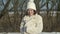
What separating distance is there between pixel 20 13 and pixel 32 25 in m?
4.16

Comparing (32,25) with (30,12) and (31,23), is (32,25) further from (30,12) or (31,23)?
(30,12)

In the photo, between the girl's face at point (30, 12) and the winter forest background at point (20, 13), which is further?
the winter forest background at point (20, 13)

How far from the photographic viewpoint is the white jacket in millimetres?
4994

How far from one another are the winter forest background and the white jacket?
3870 millimetres

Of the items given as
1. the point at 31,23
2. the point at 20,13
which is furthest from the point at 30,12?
the point at 20,13

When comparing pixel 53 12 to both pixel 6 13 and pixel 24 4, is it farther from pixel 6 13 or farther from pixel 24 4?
pixel 6 13

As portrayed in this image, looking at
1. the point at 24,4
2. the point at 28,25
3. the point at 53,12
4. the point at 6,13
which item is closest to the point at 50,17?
the point at 53,12

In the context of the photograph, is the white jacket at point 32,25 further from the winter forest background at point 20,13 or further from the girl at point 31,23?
the winter forest background at point 20,13

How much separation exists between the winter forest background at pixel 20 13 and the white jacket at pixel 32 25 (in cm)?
387

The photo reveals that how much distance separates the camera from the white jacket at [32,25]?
16.4 feet

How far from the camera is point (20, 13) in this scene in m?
9.19

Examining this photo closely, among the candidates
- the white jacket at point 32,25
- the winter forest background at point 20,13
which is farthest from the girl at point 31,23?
the winter forest background at point 20,13

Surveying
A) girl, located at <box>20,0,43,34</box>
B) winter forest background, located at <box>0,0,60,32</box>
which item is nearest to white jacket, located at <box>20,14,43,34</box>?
girl, located at <box>20,0,43,34</box>

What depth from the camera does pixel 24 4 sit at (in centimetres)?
899
